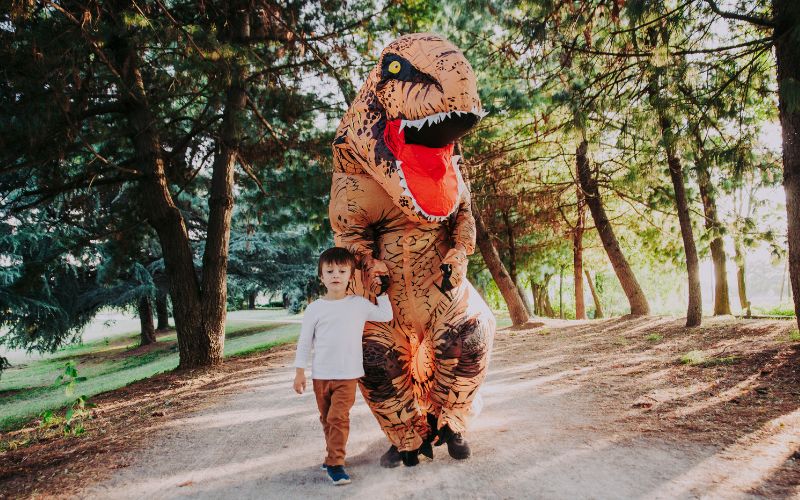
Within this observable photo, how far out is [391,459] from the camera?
2.93 m

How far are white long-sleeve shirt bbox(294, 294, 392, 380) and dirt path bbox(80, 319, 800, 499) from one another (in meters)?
0.61

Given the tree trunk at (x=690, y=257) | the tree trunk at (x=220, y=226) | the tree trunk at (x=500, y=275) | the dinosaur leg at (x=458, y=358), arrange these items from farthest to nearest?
the tree trunk at (x=500, y=275)
the tree trunk at (x=690, y=257)
the tree trunk at (x=220, y=226)
the dinosaur leg at (x=458, y=358)

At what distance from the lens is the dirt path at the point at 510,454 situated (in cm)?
252

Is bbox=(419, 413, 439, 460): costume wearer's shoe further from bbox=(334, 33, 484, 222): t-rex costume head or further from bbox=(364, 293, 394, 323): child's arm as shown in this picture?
bbox=(334, 33, 484, 222): t-rex costume head

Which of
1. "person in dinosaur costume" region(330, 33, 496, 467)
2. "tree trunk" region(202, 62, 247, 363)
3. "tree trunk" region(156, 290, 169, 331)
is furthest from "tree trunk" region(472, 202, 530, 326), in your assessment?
"tree trunk" region(156, 290, 169, 331)

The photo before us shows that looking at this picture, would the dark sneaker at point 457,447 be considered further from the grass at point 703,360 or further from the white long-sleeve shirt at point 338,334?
the grass at point 703,360

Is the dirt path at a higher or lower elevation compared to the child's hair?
lower

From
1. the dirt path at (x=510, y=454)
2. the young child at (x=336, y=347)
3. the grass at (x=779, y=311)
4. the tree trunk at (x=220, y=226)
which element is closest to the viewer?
the dirt path at (x=510, y=454)

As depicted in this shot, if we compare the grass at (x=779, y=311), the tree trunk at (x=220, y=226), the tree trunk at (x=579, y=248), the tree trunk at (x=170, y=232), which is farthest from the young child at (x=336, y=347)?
the grass at (x=779, y=311)

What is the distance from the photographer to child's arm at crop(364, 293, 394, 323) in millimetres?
2814

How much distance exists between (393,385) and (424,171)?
1176mm

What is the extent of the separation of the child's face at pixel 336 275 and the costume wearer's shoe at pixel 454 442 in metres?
1.01

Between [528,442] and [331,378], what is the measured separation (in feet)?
4.55

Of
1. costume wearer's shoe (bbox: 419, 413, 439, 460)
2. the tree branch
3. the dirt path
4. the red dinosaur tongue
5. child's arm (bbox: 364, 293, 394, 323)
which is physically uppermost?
the tree branch
